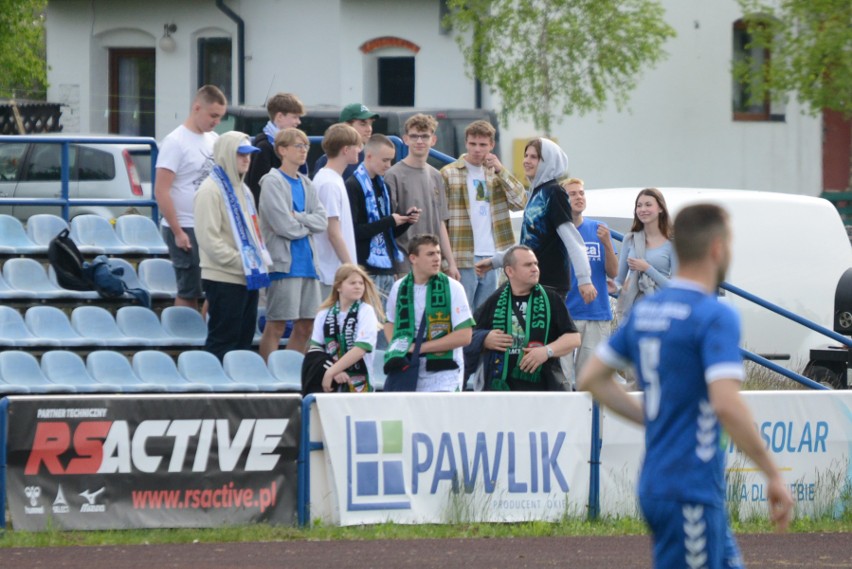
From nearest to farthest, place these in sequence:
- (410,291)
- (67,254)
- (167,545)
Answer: (167,545) < (410,291) < (67,254)

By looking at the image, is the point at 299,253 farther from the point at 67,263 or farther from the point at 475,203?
the point at 67,263

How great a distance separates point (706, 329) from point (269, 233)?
6378mm

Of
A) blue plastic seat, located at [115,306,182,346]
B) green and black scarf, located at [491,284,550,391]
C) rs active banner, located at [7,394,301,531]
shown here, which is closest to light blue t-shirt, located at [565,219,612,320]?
green and black scarf, located at [491,284,550,391]

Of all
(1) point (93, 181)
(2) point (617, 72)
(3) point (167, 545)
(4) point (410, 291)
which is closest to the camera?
(3) point (167, 545)

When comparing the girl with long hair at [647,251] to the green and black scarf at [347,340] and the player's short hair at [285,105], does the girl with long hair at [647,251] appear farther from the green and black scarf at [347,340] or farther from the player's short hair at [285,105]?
the player's short hair at [285,105]

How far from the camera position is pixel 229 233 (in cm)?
1073

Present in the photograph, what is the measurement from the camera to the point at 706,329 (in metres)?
4.88

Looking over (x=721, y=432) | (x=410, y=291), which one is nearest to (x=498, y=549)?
(x=410, y=291)

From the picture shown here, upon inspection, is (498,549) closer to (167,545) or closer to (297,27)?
(167,545)

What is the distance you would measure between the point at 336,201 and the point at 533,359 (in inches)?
85.8

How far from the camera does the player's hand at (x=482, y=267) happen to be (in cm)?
1120

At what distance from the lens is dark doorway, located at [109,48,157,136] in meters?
30.7

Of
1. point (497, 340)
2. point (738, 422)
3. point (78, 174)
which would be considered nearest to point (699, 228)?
point (738, 422)

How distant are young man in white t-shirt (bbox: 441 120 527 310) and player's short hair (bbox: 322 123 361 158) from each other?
3.01ft
